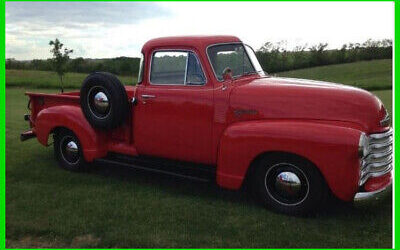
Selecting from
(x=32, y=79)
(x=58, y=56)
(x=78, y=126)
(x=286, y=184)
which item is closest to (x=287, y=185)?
(x=286, y=184)

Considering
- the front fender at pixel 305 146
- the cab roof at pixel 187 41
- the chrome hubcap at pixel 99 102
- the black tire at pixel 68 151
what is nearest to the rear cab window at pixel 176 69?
the cab roof at pixel 187 41

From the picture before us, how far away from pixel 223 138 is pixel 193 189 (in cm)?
106

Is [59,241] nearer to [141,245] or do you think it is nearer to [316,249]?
[141,245]

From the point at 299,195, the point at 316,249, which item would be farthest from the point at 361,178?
the point at 316,249

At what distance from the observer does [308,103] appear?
15.6ft

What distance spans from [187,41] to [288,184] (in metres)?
2.33

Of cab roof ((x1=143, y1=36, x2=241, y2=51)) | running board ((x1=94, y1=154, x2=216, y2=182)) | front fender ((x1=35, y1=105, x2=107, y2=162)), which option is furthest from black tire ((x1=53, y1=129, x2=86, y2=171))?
cab roof ((x1=143, y1=36, x2=241, y2=51))

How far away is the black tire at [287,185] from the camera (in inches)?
180

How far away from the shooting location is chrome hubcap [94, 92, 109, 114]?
239 inches

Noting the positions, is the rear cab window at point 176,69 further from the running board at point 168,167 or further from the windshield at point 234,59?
the running board at point 168,167

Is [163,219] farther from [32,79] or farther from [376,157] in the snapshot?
[32,79]

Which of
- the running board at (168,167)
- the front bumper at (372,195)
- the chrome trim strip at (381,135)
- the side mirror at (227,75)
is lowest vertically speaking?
the front bumper at (372,195)

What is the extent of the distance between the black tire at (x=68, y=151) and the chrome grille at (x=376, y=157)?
14.0 ft

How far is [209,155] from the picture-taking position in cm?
537
